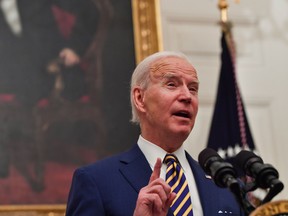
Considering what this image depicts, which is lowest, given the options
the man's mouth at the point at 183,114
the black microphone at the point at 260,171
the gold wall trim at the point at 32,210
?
the gold wall trim at the point at 32,210

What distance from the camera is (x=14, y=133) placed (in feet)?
16.9

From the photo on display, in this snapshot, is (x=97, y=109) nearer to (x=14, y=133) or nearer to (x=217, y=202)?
(x=14, y=133)

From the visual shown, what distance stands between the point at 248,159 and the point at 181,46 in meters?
3.54

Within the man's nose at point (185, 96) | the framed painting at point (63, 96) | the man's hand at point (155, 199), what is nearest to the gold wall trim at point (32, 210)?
→ the framed painting at point (63, 96)

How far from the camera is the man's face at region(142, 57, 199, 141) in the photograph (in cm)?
321

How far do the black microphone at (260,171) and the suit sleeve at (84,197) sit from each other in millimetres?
716

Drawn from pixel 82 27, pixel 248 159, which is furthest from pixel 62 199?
pixel 248 159

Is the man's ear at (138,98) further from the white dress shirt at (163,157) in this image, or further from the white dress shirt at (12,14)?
the white dress shirt at (12,14)

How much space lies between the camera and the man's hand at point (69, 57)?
548 cm

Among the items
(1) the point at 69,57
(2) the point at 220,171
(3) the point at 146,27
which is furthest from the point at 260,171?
(3) the point at 146,27

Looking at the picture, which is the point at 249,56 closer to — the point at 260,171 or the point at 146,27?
the point at 146,27

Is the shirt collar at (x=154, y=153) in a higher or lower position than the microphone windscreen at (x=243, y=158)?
lower

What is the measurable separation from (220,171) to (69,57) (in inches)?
130

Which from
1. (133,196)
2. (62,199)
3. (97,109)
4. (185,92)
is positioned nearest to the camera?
(133,196)
